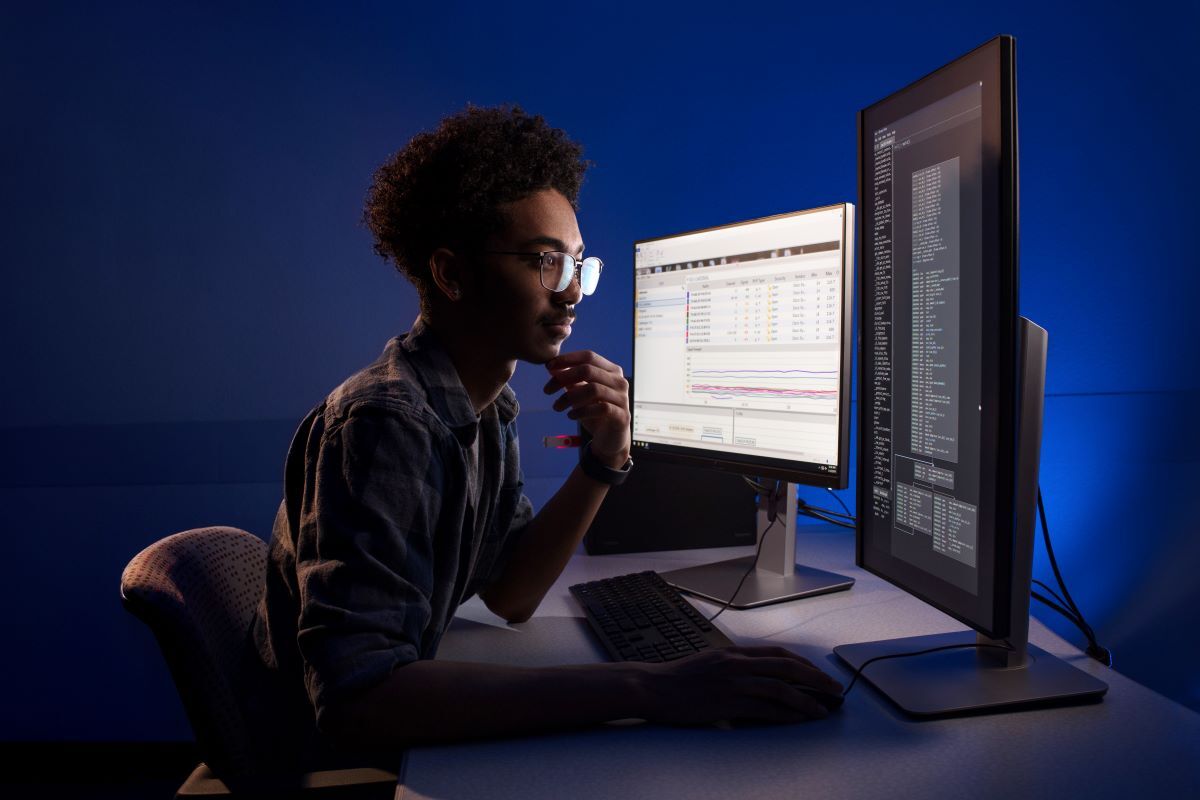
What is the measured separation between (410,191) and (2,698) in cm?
207

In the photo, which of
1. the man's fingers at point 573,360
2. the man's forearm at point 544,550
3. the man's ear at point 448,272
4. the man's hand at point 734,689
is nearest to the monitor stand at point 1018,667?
the man's hand at point 734,689

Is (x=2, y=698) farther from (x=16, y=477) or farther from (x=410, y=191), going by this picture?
(x=410, y=191)

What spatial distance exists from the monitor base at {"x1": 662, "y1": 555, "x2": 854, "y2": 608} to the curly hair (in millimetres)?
631

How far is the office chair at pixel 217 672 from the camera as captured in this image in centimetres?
88

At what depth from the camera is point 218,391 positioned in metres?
2.19

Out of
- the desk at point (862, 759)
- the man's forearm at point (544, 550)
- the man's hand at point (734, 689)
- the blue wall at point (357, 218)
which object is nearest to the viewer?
the desk at point (862, 759)

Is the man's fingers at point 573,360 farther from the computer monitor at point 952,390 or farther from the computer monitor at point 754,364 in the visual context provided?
the computer monitor at point 952,390

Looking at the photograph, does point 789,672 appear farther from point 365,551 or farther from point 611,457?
point 611,457

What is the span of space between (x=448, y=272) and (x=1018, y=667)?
34.5 inches

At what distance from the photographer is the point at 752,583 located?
Result: 1.33 meters

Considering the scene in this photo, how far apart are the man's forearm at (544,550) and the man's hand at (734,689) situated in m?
0.43

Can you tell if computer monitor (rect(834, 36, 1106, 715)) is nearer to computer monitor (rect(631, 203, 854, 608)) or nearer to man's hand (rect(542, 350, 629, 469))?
computer monitor (rect(631, 203, 854, 608))

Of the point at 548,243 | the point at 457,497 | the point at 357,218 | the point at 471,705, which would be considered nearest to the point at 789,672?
the point at 471,705

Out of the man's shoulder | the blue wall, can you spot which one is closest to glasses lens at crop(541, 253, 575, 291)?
the man's shoulder
